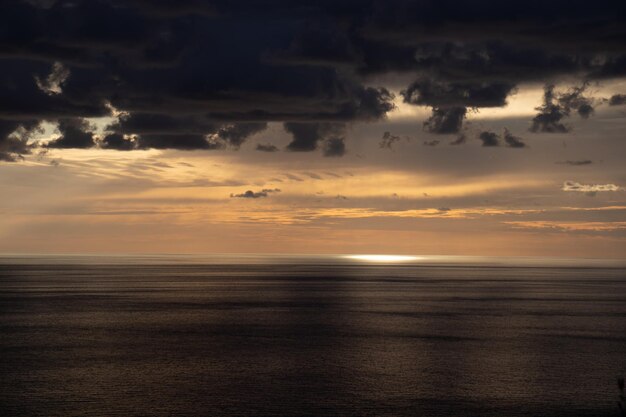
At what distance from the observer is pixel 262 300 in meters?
127

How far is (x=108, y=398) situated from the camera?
46281 mm

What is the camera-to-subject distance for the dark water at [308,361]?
45312 millimetres

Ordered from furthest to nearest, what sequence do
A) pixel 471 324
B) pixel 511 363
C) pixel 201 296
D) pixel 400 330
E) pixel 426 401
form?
1. pixel 201 296
2. pixel 471 324
3. pixel 400 330
4. pixel 511 363
5. pixel 426 401

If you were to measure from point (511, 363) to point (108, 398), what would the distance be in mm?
28545

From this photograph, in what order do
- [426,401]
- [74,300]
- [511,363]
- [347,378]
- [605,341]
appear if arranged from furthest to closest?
[74,300] → [605,341] → [511,363] → [347,378] → [426,401]

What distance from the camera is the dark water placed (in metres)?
45.3

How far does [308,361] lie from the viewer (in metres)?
60.4

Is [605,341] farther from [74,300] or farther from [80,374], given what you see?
[74,300]

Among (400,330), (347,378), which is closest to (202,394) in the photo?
(347,378)

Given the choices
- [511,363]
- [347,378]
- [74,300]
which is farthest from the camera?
[74,300]

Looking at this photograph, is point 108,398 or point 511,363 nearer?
point 108,398

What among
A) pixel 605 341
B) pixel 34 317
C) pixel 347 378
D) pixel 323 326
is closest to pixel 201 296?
pixel 34 317

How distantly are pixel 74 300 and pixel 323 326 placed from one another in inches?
2135

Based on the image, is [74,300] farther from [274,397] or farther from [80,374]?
[274,397]
